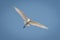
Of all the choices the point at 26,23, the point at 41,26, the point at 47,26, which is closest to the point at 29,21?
the point at 26,23

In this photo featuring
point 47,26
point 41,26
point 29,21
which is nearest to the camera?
point 29,21

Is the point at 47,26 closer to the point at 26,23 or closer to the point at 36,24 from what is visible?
the point at 36,24

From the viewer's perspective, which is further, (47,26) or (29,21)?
(47,26)

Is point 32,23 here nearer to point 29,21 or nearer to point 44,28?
point 29,21

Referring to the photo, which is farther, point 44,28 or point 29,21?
point 44,28

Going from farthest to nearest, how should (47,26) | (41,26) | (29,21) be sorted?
1. (47,26)
2. (41,26)
3. (29,21)

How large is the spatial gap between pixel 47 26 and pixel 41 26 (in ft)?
1.04

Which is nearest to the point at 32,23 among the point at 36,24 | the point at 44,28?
the point at 36,24

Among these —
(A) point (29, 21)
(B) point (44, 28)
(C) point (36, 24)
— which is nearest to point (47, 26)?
(B) point (44, 28)

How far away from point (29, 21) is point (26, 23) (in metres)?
0.08

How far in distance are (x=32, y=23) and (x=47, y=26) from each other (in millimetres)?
528

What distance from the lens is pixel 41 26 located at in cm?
281

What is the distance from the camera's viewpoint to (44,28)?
2.94 m

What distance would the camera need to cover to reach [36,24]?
2.75 meters
